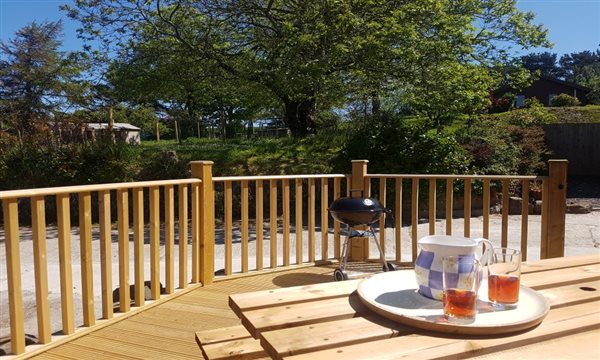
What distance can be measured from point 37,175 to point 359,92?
699 centimetres

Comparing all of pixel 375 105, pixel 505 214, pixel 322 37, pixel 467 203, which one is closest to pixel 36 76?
pixel 375 105

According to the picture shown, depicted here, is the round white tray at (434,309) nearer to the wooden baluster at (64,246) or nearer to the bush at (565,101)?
the wooden baluster at (64,246)

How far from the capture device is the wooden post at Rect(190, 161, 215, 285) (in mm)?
3383

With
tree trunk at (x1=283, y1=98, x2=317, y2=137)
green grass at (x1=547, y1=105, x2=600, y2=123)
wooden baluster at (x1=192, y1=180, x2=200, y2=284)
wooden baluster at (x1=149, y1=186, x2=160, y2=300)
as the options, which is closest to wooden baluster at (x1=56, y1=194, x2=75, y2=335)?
wooden baluster at (x1=149, y1=186, x2=160, y2=300)

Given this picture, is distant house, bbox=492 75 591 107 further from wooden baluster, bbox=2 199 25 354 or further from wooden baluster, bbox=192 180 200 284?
wooden baluster, bbox=2 199 25 354

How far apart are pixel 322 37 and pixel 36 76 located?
711 inches

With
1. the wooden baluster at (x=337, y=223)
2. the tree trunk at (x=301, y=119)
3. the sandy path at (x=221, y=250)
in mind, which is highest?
the tree trunk at (x=301, y=119)

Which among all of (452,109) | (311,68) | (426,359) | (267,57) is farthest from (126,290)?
(452,109)

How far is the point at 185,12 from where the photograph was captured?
8789 millimetres

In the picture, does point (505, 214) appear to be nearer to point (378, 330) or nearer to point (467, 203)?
point (467, 203)

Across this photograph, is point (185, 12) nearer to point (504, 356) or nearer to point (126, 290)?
point (126, 290)

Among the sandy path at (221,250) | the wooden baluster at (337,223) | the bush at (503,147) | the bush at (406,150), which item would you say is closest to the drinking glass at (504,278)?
the wooden baluster at (337,223)

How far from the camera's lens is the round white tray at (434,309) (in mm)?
1148

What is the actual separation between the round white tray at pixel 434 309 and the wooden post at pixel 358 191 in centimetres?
229
